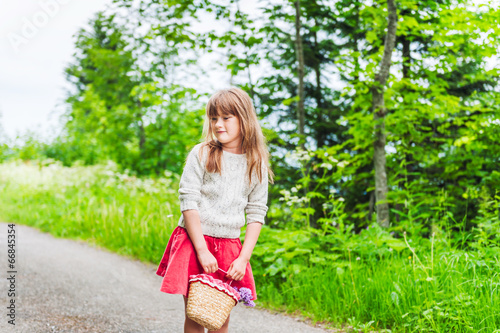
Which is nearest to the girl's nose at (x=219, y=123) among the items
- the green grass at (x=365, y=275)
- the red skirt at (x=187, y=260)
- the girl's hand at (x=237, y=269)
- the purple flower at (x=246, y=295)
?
the red skirt at (x=187, y=260)

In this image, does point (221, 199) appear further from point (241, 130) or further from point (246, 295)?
point (246, 295)

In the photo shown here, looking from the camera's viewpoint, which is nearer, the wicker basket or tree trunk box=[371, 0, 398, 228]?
the wicker basket

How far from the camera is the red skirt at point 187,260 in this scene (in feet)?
6.61

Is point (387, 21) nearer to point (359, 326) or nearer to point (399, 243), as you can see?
point (399, 243)

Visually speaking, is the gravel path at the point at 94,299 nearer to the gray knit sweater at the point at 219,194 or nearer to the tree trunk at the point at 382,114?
the gray knit sweater at the point at 219,194

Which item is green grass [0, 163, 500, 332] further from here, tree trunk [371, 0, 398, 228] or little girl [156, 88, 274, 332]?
little girl [156, 88, 274, 332]

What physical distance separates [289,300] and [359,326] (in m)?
0.82

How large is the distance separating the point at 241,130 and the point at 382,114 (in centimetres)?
358

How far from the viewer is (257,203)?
2270 millimetres

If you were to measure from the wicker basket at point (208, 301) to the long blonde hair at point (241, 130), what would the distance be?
552 millimetres

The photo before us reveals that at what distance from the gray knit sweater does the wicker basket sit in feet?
0.93

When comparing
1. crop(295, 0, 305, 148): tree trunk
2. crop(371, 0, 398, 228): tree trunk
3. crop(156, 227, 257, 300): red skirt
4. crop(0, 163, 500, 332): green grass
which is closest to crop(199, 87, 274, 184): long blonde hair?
crop(156, 227, 257, 300): red skirt

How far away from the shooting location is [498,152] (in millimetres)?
5438

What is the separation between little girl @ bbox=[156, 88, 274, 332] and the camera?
6.74ft
